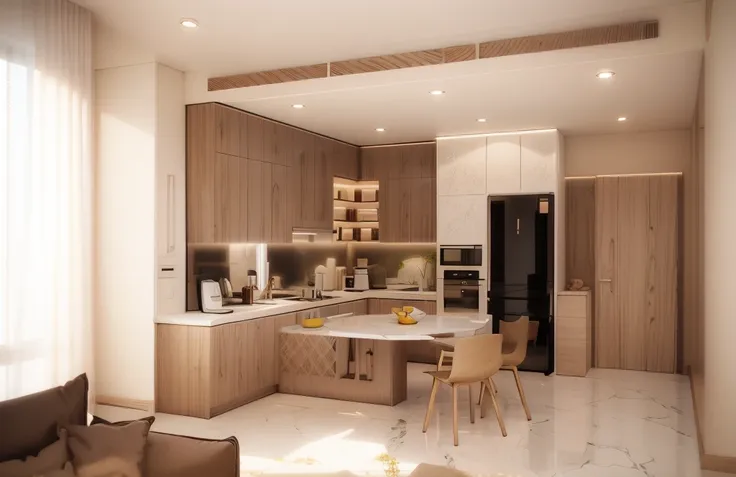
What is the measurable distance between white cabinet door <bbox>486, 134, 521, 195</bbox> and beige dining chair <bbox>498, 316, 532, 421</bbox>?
1.96 m

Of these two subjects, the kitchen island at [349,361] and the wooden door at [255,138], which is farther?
the wooden door at [255,138]

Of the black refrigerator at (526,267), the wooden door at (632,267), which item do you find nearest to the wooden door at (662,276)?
the wooden door at (632,267)

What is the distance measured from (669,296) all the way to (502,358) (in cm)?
292

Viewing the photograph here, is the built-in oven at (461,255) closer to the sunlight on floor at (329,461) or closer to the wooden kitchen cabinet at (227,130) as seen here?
the wooden kitchen cabinet at (227,130)

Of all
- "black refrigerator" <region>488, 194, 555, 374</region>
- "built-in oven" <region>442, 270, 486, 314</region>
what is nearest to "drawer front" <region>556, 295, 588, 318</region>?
"black refrigerator" <region>488, 194, 555, 374</region>

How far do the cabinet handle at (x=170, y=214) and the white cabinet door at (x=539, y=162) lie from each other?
374 cm

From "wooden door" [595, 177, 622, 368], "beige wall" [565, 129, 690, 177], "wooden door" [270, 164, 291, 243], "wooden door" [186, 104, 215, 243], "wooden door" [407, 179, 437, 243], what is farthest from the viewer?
"wooden door" [407, 179, 437, 243]

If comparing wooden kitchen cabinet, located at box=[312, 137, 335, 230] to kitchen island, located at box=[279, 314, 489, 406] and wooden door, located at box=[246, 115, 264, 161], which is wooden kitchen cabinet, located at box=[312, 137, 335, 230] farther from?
kitchen island, located at box=[279, 314, 489, 406]

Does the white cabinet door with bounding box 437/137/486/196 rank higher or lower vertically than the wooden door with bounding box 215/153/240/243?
higher

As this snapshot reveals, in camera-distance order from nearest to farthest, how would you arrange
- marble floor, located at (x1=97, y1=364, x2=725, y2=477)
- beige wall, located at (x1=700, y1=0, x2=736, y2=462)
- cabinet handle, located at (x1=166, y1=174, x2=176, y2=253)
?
beige wall, located at (x1=700, y1=0, x2=736, y2=462) < marble floor, located at (x1=97, y1=364, x2=725, y2=477) < cabinet handle, located at (x1=166, y1=174, x2=176, y2=253)

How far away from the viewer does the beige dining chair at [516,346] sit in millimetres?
5061

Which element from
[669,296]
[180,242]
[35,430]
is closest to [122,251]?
[180,242]

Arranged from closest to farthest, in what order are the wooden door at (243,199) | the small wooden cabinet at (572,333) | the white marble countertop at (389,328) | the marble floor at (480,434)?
the marble floor at (480,434) < the white marble countertop at (389,328) < the wooden door at (243,199) < the small wooden cabinet at (572,333)

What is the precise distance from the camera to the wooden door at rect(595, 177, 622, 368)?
23.4 feet
